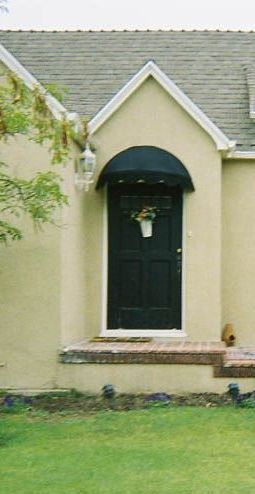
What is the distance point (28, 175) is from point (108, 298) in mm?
3209

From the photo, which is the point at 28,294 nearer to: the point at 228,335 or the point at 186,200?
the point at 186,200

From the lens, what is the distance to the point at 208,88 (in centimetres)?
1684

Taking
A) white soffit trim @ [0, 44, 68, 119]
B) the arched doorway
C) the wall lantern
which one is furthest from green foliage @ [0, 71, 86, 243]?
the arched doorway

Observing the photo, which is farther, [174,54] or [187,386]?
[174,54]

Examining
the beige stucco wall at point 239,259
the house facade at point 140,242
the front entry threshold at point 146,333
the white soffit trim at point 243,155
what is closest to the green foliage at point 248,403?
the house facade at point 140,242

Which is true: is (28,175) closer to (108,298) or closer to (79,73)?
(108,298)

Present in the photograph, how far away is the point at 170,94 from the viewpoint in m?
14.6

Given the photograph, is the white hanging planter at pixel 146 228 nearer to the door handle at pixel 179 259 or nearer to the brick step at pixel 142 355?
the door handle at pixel 179 259

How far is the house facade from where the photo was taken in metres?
12.5

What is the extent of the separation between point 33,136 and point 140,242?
344 centimetres

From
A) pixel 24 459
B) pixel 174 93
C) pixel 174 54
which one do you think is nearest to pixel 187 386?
pixel 24 459

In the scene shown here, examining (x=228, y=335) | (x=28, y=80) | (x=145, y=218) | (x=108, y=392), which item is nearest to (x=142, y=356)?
(x=108, y=392)

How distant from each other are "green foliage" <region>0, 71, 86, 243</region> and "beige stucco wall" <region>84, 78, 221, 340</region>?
283 centimetres

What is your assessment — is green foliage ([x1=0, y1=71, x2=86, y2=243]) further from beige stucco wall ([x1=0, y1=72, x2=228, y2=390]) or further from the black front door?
the black front door
